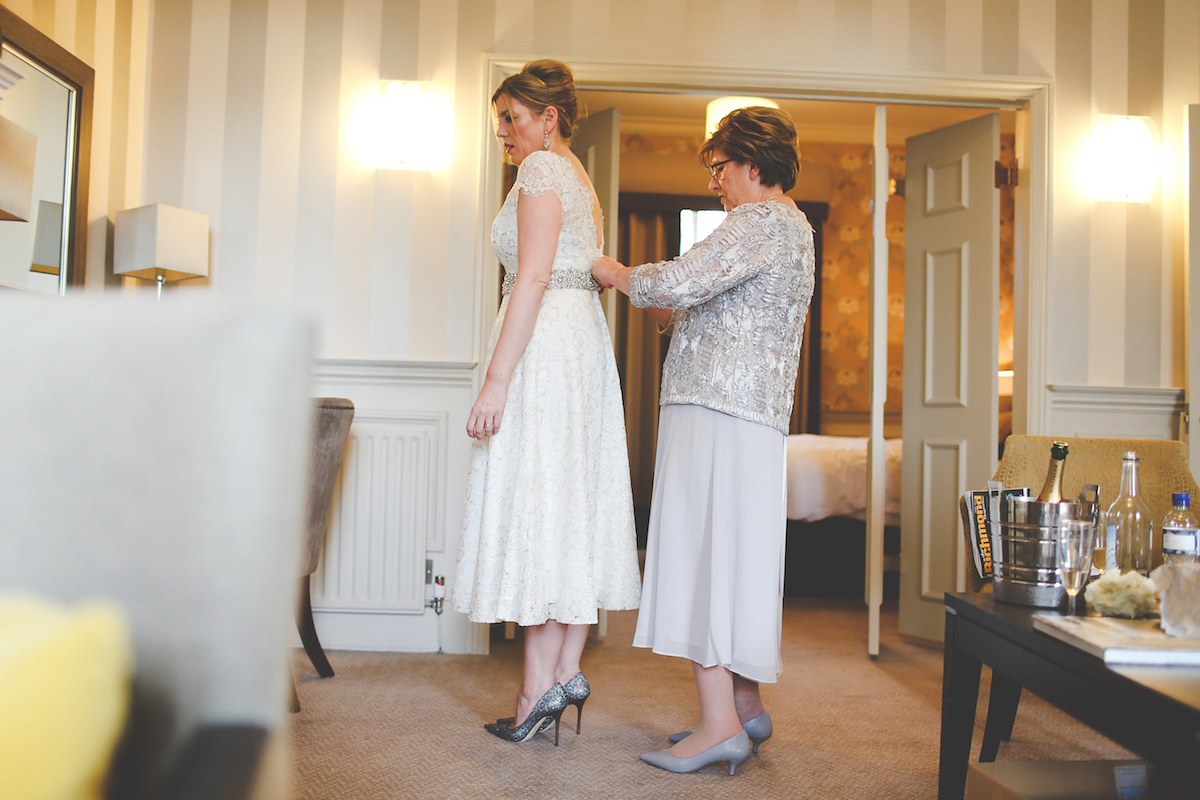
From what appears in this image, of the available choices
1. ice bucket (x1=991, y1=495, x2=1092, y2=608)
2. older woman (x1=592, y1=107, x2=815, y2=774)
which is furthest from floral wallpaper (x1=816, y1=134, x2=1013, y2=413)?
ice bucket (x1=991, y1=495, x2=1092, y2=608)

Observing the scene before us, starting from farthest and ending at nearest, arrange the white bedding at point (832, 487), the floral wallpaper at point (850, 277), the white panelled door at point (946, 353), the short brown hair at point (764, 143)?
the floral wallpaper at point (850, 277) → the white bedding at point (832, 487) → the white panelled door at point (946, 353) → the short brown hair at point (764, 143)

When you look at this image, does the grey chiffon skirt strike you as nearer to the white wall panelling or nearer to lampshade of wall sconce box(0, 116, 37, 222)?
the white wall panelling

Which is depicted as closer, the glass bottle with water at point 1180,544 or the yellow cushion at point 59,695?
the yellow cushion at point 59,695

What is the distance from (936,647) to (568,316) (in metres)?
2.18

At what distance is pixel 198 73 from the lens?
3.01m

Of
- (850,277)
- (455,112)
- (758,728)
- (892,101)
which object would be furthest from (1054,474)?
(850,277)

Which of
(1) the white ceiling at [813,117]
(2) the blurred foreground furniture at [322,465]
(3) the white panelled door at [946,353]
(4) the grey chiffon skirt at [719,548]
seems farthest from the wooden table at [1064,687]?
(1) the white ceiling at [813,117]

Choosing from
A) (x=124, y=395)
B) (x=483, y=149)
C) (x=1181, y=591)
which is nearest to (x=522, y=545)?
(x=1181, y=591)

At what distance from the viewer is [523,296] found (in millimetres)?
1899

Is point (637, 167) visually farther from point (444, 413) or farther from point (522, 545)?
point (522, 545)

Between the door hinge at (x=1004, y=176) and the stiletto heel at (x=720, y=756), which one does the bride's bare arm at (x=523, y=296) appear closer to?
the stiletto heel at (x=720, y=756)

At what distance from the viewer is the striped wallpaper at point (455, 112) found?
9.75 ft

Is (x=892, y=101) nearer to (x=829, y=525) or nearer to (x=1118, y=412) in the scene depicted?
(x=1118, y=412)

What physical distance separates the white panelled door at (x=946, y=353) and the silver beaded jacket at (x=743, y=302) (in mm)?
1633
